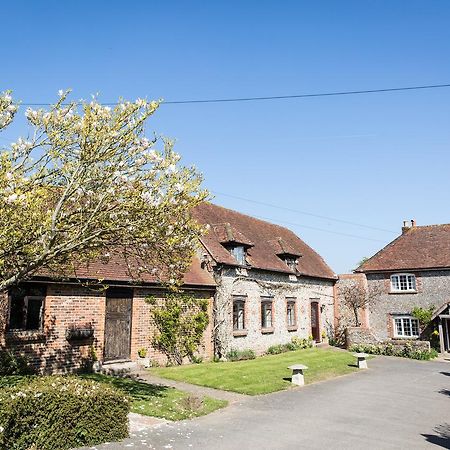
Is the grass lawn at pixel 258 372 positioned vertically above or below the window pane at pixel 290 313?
below

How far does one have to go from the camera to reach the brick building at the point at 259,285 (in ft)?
69.9

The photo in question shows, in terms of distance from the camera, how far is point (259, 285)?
23766mm

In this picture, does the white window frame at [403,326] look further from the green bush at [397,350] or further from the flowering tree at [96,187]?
the flowering tree at [96,187]

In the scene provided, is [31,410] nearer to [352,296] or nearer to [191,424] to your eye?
[191,424]

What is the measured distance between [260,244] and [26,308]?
15195mm

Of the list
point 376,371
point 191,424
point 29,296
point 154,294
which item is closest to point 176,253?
point 191,424

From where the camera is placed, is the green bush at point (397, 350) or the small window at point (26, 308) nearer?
the small window at point (26, 308)

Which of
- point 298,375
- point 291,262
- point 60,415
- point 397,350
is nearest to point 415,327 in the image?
point 397,350

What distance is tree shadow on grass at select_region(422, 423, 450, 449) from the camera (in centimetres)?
900

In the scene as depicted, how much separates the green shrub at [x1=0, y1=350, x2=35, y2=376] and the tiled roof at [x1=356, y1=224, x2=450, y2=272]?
80.1ft

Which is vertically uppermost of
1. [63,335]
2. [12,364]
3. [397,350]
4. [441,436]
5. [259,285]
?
[259,285]

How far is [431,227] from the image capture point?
32.6m

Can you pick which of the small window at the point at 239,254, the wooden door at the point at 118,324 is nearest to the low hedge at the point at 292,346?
the small window at the point at 239,254

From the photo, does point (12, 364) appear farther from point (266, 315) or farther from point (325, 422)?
point (266, 315)
